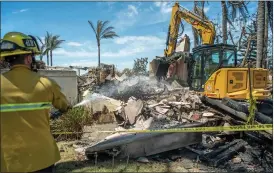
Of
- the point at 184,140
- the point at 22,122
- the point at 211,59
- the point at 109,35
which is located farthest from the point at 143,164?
the point at 109,35

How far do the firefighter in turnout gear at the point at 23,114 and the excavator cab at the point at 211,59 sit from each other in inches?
317

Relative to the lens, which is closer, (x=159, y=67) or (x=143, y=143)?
(x=143, y=143)

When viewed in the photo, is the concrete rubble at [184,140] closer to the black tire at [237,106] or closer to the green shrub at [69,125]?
the black tire at [237,106]

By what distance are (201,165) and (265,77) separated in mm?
5479

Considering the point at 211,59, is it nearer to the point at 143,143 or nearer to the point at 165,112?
the point at 165,112

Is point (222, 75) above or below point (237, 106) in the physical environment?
above

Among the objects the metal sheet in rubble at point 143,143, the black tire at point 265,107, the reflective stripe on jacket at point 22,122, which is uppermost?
the reflective stripe on jacket at point 22,122

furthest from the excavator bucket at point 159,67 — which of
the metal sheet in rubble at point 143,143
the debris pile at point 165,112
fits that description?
the metal sheet in rubble at point 143,143

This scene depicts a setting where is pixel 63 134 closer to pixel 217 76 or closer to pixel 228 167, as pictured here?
pixel 228 167

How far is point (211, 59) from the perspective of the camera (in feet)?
33.3

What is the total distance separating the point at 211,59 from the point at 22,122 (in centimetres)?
836

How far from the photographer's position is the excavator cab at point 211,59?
32.9 feet

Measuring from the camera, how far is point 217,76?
9383mm

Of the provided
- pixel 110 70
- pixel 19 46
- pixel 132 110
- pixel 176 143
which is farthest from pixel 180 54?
pixel 19 46
